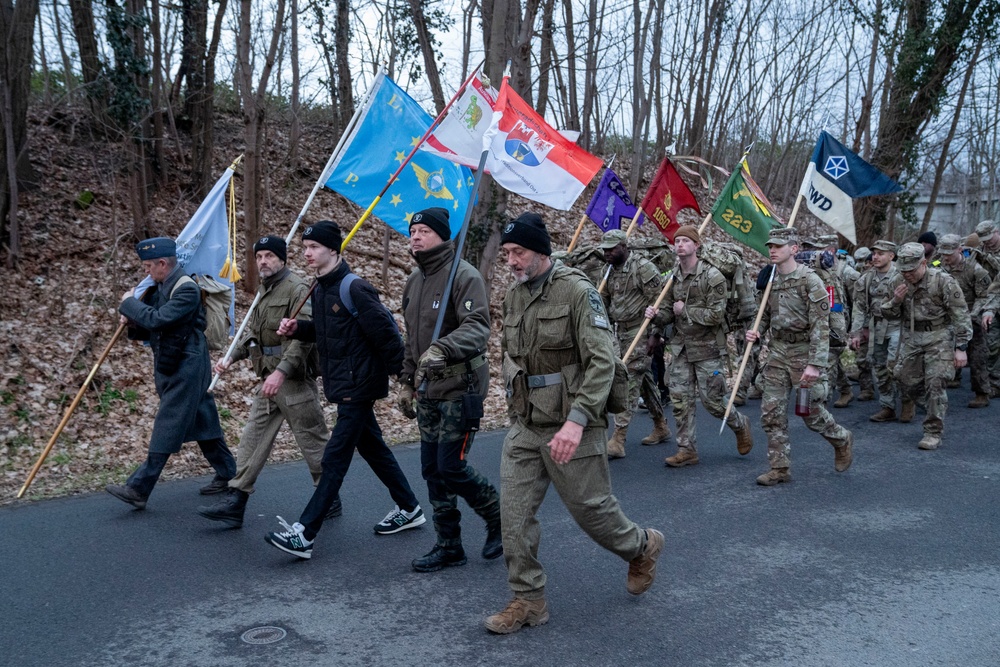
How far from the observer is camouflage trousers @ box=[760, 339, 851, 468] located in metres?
7.11

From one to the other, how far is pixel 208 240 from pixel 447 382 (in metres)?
2.76

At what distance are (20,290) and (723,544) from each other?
9.07 meters

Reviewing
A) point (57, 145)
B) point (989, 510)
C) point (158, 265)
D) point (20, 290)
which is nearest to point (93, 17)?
point (57, 145)

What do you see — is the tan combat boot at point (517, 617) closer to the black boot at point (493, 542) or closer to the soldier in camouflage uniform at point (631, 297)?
the black boot at point (493, 542)

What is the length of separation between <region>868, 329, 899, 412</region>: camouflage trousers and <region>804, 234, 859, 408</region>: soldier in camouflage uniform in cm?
43

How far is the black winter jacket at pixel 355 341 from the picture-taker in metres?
5.29

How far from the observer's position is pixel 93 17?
42.4 feet

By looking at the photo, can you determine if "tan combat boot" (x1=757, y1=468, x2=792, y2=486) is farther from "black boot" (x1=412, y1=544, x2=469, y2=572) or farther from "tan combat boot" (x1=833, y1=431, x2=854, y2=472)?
"black boot" (x1=412, y1=544, x2=469, y2=572)

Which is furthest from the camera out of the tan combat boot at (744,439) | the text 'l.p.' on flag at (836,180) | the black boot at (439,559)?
the text 'l.p.' on flag at (836,180)

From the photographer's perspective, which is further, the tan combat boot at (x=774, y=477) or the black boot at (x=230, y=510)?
the tan combat boot at (x=774, y=477)

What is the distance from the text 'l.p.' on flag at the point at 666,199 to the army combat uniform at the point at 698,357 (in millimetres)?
1282

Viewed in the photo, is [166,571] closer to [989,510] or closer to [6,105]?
[989,510]

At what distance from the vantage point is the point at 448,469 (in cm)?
493

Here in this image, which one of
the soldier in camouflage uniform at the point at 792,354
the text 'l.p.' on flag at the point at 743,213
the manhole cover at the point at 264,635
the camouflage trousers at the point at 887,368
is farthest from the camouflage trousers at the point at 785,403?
the manhole cover at the point at 264,635
